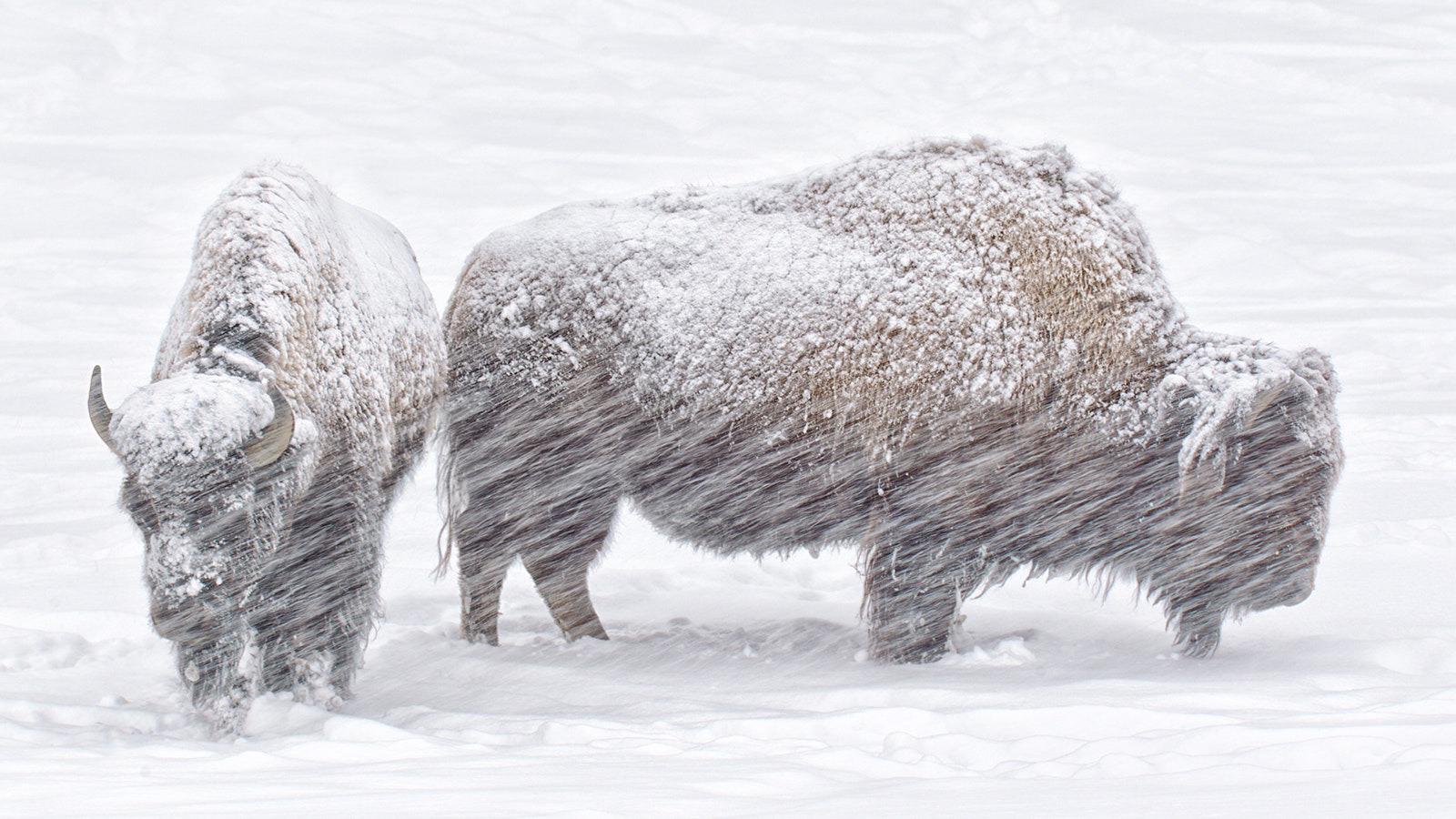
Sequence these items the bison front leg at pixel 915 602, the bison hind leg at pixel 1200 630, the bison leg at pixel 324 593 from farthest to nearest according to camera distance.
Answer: the bison front leg at pixel 915 602 < the bison hind leg at pixel 1200 630 < the bison leg at pixel 324 593

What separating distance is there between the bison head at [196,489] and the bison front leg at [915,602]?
1.94 meters

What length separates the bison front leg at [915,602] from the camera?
4.09m

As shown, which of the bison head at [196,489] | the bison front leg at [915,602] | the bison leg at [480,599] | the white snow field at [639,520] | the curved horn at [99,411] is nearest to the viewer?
the white snow field at [639,520]

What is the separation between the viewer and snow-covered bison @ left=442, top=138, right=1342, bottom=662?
3.96 meters

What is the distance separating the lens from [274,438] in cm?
320

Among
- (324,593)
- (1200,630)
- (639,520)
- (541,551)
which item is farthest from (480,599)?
(639,520)

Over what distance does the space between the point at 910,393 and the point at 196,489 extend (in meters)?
2.15

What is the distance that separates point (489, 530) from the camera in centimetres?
482

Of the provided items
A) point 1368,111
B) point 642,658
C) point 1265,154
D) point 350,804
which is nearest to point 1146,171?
point 1265,154

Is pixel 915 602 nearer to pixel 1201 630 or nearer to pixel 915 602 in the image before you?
pixel 915 602

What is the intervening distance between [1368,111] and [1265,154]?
3075 mm

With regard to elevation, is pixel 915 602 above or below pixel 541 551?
above

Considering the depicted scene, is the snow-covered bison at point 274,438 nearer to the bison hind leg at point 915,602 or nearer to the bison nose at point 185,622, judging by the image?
the bison nose at point 185,622

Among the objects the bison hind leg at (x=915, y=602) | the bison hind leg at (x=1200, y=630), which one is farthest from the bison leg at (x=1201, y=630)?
the bison hind leg at (x=915, y=602)
